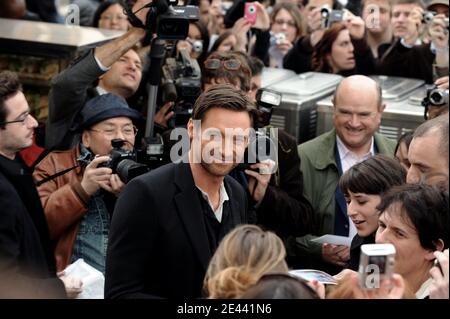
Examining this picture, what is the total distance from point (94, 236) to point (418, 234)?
1.62 m

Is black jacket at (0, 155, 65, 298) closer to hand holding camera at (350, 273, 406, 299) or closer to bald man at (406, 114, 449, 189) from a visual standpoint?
hand holding camera at (350, 273, 406, 299)

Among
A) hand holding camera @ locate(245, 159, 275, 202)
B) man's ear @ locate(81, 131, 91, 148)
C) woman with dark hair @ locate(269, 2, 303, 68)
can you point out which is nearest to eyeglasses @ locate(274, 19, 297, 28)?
woman with dark hair @ locate(269, 2, 303, 68)

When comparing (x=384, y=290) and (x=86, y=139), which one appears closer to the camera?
(x=384, y=290)

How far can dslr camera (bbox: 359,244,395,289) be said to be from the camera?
2.38 metres

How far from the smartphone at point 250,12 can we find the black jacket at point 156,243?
404 centimetres

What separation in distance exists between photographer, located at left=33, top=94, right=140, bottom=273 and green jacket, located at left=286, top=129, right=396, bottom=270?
40.2 inches

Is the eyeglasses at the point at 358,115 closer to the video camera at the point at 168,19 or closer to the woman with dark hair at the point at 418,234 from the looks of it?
the video camera at the point at 168,19

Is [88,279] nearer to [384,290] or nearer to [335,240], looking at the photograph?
[335,240]

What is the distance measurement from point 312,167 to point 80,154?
1315 millimetres

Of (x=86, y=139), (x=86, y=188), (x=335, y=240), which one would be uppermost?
(x=86, y=139)

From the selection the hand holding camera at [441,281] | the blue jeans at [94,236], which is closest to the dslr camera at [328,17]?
the blue jeans at [94,236]

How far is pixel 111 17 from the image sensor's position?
22.3ft

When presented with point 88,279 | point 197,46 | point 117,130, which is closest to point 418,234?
point 88,279
